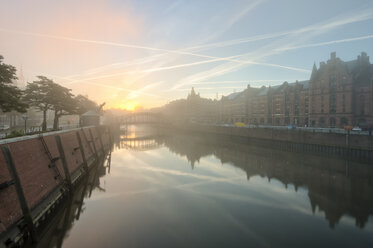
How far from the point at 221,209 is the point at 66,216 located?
12391mm

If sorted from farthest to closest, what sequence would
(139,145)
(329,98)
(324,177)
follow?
(139,145), (329,98), (324,177)

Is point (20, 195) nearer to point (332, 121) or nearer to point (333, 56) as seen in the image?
point (332, 121)

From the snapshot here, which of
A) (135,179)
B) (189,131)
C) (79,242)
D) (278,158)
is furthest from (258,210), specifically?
(189,131)

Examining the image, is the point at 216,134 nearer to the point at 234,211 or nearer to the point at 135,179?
the point at 135,179

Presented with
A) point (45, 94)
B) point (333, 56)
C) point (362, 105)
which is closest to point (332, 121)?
point (362, 105)

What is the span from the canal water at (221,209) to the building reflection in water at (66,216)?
0.07m

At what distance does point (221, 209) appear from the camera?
15.0m

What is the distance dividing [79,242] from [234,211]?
11061 mm

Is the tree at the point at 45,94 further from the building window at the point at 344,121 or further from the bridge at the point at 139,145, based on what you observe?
the building window at the point at 344,121

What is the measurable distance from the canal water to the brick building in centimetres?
2503

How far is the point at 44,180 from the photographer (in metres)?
14.0

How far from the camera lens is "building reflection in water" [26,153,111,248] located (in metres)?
11.4

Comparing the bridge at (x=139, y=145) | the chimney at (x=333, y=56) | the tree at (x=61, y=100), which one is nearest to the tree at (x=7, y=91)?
the tree at (x=61, y=100)

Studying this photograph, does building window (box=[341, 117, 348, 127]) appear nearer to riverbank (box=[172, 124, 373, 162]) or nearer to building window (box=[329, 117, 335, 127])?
building window (box=[329, 117, 335, 127])
